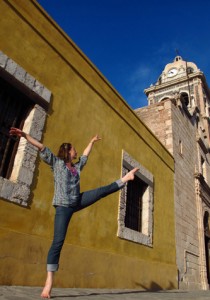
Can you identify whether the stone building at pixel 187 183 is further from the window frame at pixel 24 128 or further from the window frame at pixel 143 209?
the window frame at pixel 24 128

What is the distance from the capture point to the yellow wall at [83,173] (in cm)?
354

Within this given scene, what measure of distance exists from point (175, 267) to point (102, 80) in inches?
220

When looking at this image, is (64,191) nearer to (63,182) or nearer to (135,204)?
(63,182)

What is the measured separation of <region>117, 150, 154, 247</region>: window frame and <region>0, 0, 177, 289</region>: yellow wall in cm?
15

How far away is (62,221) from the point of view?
2.57 meters

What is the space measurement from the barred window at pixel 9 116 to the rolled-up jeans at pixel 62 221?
4.73 ft

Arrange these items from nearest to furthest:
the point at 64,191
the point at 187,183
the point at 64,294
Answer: the point at 64,191, the point at 64,294, the point at 187,183

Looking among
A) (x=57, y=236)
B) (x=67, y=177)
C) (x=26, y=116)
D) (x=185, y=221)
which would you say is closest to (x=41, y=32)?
(x=26, y=116)

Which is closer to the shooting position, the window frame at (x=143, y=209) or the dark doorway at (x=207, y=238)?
the window frame at (x=143, y=209)

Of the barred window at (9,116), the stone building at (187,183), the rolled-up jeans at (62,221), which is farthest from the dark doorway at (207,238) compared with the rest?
the rolled-up jeans at (62,221)

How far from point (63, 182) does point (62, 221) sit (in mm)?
382

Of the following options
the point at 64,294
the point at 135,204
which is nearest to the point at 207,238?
the point at 135,204

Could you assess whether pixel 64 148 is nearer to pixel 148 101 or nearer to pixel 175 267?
pixel 175 267

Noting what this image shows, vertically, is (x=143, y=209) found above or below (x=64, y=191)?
above
